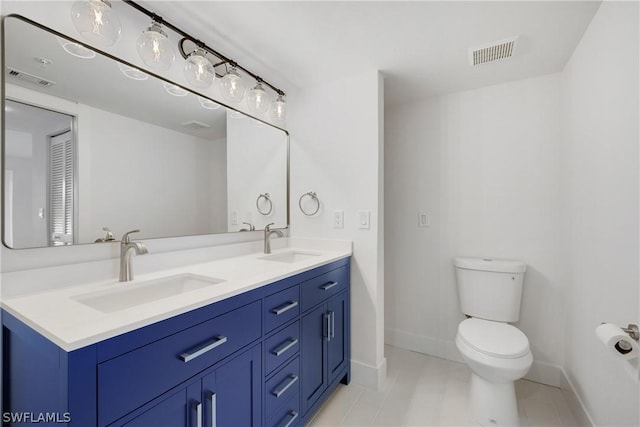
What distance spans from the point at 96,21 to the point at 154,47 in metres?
0.22

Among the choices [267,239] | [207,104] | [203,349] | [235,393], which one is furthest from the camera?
[267,239]

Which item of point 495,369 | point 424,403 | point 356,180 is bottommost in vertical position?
point 424,403

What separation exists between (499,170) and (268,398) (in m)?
2.09

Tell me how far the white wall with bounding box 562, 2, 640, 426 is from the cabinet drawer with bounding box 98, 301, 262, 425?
4.55 feet

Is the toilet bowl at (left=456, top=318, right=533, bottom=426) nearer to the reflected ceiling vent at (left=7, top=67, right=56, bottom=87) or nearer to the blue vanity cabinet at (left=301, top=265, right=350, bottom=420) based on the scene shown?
the blue vanity cabinet at (left=301, top=265, right=350, bottom=420)

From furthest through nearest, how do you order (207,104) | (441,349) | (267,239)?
(441,349) → (267,239) → (207,104)

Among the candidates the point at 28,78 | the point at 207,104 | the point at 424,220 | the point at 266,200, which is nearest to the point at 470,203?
the point at 424,220

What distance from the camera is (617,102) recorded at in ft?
3.91

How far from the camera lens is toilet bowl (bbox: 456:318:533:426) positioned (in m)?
1.46

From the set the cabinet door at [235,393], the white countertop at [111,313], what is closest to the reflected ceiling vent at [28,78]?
the white countertop at [111,313]

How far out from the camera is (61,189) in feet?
3.77

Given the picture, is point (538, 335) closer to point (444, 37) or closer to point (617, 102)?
point (617, 102)

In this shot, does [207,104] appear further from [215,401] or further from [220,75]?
[215,401]

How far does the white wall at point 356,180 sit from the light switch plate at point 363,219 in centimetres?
3
